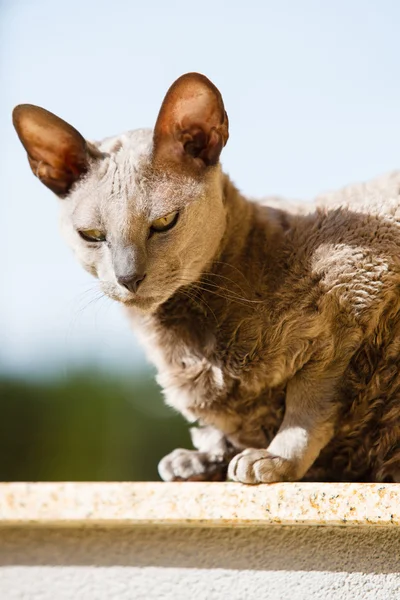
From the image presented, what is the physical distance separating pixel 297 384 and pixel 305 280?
0.58ft

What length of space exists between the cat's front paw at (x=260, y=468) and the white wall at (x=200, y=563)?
8 centimetres

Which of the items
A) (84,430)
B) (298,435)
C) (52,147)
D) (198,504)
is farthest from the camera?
(84,430)

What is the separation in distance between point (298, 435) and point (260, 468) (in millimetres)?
107

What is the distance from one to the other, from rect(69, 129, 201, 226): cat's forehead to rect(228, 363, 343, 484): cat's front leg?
14.3 inches

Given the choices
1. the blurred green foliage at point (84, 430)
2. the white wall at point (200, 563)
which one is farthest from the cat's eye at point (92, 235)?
the blurred green foliage at point (84, 430)

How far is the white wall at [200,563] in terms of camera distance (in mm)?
1044

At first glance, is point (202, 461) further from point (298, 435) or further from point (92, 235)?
point (92, 235)

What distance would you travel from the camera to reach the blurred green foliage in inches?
191

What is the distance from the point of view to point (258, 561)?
1.08 meters

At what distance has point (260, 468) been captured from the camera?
1.13 metres

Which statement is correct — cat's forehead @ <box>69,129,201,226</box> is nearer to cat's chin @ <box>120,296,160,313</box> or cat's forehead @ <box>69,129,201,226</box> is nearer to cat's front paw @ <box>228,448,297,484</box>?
cat's chin @ <box>120,296,160,313</box>

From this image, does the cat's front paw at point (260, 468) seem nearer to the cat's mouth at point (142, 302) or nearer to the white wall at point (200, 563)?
the white wall at point (200, 563)

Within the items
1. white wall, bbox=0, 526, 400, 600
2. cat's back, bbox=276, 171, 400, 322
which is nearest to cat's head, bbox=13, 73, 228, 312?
cat's back, bbox=276, 171, 400, 322

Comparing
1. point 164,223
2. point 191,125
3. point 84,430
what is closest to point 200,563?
point 164,223
